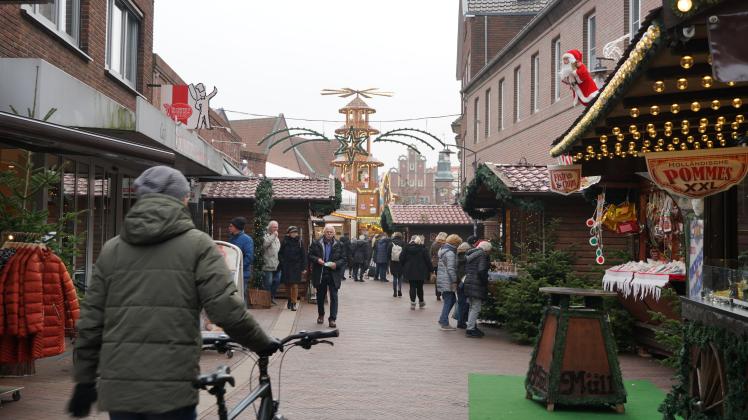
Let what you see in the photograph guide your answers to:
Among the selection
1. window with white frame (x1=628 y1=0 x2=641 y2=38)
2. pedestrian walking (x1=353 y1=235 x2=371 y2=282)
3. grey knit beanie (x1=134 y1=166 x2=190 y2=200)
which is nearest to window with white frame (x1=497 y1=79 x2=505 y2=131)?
pedestrian walking (x1=353 y1=235 x2=371 y2=282)

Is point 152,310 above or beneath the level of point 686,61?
beneath

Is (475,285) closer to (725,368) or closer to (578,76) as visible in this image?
(578,76)

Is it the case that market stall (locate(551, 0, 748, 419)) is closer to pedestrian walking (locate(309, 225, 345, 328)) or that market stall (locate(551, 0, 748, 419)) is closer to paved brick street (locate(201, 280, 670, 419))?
paved brick street (locate(201, 280, 670, 419))

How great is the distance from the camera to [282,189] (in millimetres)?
23094

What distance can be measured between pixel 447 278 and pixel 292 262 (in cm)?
332

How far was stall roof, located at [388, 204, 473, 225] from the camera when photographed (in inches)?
1442

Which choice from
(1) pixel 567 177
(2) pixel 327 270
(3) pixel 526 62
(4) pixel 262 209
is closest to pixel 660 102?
(1) pixel 567 177

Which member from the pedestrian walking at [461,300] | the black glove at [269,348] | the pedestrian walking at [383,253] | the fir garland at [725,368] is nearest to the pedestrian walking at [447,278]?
the pedestrian walking at [461,300]

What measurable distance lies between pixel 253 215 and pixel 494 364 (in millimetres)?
11267

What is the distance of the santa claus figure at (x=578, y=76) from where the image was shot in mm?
14852

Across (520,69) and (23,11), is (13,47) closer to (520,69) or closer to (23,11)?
(23,11)

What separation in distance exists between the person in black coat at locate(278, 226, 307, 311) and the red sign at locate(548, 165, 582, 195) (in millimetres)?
6435

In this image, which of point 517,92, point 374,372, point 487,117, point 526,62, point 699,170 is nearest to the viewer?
point 699,170

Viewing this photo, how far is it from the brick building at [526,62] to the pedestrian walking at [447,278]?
187 inches
